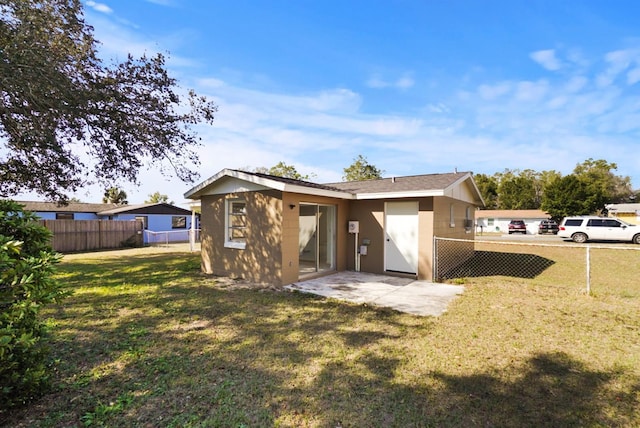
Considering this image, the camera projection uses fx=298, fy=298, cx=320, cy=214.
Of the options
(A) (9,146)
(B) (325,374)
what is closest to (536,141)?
(B) (325,374)

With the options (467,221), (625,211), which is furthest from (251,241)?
(625,211)

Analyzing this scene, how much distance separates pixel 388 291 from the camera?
22.5 ft

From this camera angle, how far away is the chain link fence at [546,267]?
7315mm

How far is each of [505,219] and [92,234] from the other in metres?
40.2

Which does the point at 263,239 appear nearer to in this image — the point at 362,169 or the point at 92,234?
the point at 92,234

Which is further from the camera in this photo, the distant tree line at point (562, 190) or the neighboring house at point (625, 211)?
the distant tree line at point (562, 190)

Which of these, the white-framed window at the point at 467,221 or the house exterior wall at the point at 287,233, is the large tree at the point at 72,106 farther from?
the white-framed window at the point at 467,221

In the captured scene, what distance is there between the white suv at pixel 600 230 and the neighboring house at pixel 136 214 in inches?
1006

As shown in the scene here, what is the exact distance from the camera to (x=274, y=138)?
14.9 meters

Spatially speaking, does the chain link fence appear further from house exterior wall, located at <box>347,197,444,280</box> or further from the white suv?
the white suv

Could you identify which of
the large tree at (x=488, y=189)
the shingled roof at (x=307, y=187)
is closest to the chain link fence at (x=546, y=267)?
the shingled roof at (x=307, y=187)

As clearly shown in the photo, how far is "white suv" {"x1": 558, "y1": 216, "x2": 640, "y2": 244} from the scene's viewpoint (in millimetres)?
17609

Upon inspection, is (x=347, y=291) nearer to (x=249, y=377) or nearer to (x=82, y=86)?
(x=249, y=377)

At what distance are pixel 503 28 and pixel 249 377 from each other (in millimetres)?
10130
